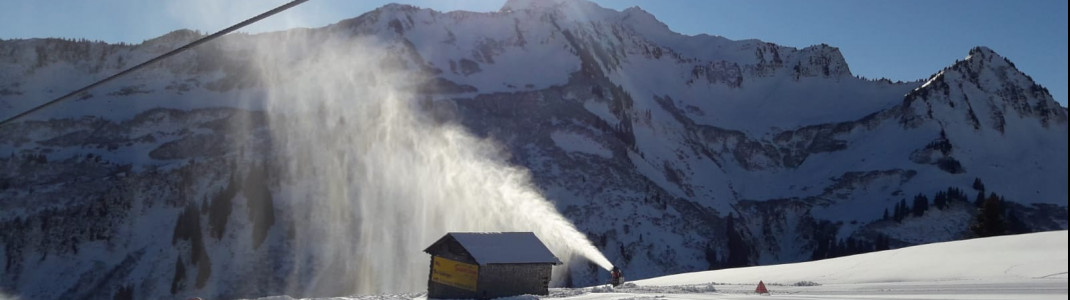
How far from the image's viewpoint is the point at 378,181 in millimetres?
105062

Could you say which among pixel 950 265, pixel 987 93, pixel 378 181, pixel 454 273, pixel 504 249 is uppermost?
pixel 987 93

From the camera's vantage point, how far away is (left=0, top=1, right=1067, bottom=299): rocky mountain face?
3575 inches

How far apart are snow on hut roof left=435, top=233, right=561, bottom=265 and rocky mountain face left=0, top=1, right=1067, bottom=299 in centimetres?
4273

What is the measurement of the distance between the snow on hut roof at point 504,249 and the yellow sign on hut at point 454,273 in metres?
0.84

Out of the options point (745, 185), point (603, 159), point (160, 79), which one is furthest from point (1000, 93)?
point (160, 79)

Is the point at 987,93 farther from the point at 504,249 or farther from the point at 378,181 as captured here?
the point at 504,249

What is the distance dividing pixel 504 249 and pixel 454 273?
8.84 feet

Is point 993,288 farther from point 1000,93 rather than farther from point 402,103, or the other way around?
point 1000,93

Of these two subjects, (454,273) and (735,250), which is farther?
(735,250)

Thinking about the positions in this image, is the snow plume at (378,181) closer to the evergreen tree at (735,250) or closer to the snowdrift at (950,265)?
the evergreen tree at (735,250)

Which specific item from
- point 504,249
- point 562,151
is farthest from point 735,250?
point 504,249

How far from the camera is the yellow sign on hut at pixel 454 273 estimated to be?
1559 inches

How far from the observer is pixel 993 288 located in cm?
2359

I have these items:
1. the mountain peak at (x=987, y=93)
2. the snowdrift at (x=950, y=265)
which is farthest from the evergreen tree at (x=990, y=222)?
the mountain peak at (x=987, y=93)
